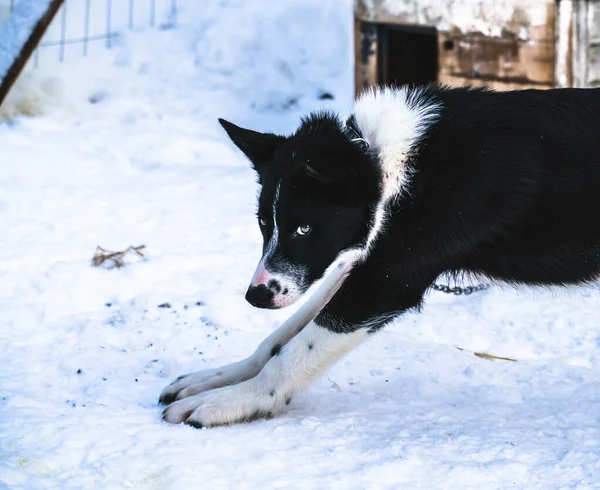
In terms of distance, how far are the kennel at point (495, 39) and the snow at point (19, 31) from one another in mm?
2264

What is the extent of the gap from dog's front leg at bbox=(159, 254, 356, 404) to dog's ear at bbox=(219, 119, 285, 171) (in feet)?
1.53

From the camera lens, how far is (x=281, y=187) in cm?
289

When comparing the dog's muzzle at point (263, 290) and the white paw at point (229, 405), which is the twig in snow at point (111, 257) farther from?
the dog's muzzle at point (263, 290)

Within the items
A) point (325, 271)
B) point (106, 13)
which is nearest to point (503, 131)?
point (325, 271)

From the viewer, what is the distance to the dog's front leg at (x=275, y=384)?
2.88 meters

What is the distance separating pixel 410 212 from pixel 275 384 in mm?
748

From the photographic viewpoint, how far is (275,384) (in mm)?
2945

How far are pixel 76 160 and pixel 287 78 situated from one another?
2.23 metres

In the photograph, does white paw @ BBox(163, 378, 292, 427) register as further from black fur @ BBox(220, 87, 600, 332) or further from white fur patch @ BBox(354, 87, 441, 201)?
white fur patch @ BBox(354, 87, 441, 201)

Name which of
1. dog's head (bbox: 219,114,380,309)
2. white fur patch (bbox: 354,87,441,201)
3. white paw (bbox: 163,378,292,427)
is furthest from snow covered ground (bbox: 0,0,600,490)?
white fur patch (bbox: 354,87,441,201)

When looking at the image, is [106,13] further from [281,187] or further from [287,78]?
[281,187]

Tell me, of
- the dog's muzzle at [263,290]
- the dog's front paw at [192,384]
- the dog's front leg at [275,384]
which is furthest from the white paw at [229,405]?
the dog's muzzle at [263,290]

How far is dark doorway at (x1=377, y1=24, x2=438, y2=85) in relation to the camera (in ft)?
21.1

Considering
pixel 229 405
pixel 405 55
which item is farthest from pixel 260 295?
pixel 405 55
